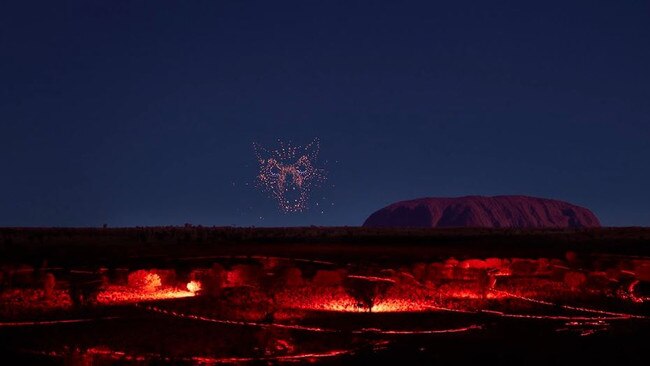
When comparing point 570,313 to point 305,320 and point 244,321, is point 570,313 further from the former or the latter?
point 244,321

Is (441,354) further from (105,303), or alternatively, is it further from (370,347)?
(105,303)

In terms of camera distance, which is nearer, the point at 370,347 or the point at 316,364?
the point at 316,364

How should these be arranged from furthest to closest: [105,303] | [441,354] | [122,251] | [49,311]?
[122,251] < [105,303] < [49,311] < [441,354]

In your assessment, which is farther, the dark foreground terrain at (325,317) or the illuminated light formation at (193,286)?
the illuminated light formation at (193,286)

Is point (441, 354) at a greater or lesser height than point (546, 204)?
lesser

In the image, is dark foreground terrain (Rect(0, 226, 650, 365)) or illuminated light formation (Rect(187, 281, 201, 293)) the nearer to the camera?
dark foreground terrain (Rect(0, 226, 650, 365))

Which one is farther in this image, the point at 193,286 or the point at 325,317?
the point at 193,286

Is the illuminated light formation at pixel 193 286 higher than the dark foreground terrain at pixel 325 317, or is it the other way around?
the illuminated light formation at pixel 193 286

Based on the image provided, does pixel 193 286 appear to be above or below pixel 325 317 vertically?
above

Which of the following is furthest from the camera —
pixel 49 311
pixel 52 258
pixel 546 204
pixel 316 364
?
pixel 546 204

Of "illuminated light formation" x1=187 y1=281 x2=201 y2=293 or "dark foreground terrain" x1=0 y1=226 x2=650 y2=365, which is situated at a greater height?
"illuminated light formation" x1=187 y1=281 x2=201 y2=293

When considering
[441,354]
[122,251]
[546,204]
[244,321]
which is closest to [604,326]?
[441,354]
